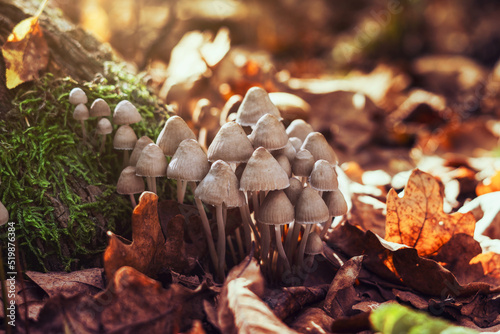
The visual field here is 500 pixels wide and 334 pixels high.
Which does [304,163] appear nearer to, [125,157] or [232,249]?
[232,249]

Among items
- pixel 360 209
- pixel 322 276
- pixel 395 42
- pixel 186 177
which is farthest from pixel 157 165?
pixel 395 42

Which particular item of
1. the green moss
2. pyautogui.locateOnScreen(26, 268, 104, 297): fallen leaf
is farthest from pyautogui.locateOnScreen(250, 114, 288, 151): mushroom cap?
pyautogui.locateOnScreen(26, 268, 104, 297): fallen leaf

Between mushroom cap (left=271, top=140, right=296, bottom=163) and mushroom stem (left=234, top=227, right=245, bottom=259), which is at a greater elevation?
mushroom cap (left=271, top=140, right=296, bottom=163)

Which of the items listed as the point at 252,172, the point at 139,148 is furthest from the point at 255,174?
the point at 139,148

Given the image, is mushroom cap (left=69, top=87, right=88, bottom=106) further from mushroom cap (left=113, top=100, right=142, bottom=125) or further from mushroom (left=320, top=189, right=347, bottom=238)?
mushroom (left=320, top=189, right=347, bottom=238)

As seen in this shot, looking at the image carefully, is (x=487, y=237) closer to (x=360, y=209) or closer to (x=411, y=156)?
(x=360, y=209)
